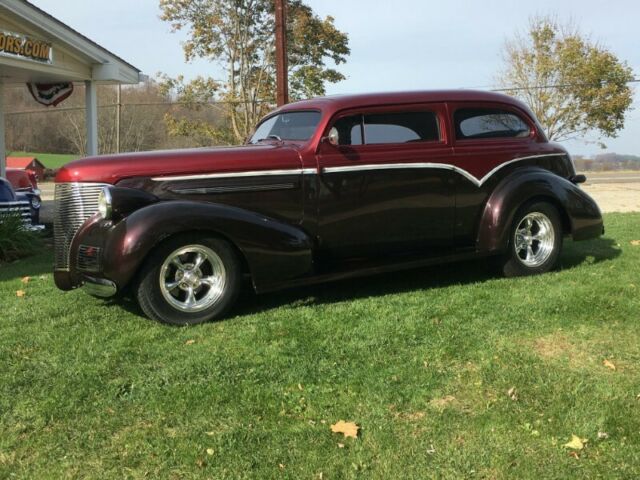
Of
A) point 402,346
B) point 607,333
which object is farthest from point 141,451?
point 607,333

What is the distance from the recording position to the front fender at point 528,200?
577cm

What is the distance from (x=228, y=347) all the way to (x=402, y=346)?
45.9 inches

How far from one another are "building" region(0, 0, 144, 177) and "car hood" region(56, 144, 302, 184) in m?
6.76

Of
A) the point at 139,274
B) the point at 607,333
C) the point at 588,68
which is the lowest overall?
the point at 607,333

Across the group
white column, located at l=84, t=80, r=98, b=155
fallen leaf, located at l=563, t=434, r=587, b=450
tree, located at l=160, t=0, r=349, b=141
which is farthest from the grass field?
fallen leaf, located at l=563, t=434, r=587, b=450

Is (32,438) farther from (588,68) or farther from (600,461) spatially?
(588,68)

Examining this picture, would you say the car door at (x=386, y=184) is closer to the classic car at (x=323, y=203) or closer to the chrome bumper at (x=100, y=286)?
A: the classic car at (x=323, y=203)

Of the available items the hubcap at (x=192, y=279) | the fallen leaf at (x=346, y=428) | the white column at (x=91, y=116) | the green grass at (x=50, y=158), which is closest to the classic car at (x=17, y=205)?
the white column at (x=91, y=116)

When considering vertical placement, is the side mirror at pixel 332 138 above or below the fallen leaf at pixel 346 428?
above

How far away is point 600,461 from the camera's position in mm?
2703

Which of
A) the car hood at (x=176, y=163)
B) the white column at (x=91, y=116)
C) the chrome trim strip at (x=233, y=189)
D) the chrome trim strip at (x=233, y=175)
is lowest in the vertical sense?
the chrome trim strip at (x=233, y=189)

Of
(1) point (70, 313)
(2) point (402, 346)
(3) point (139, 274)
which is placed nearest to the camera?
(2) point (402, 346)

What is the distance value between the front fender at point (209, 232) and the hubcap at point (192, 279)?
188mm

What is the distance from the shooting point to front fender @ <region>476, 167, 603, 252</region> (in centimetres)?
577
